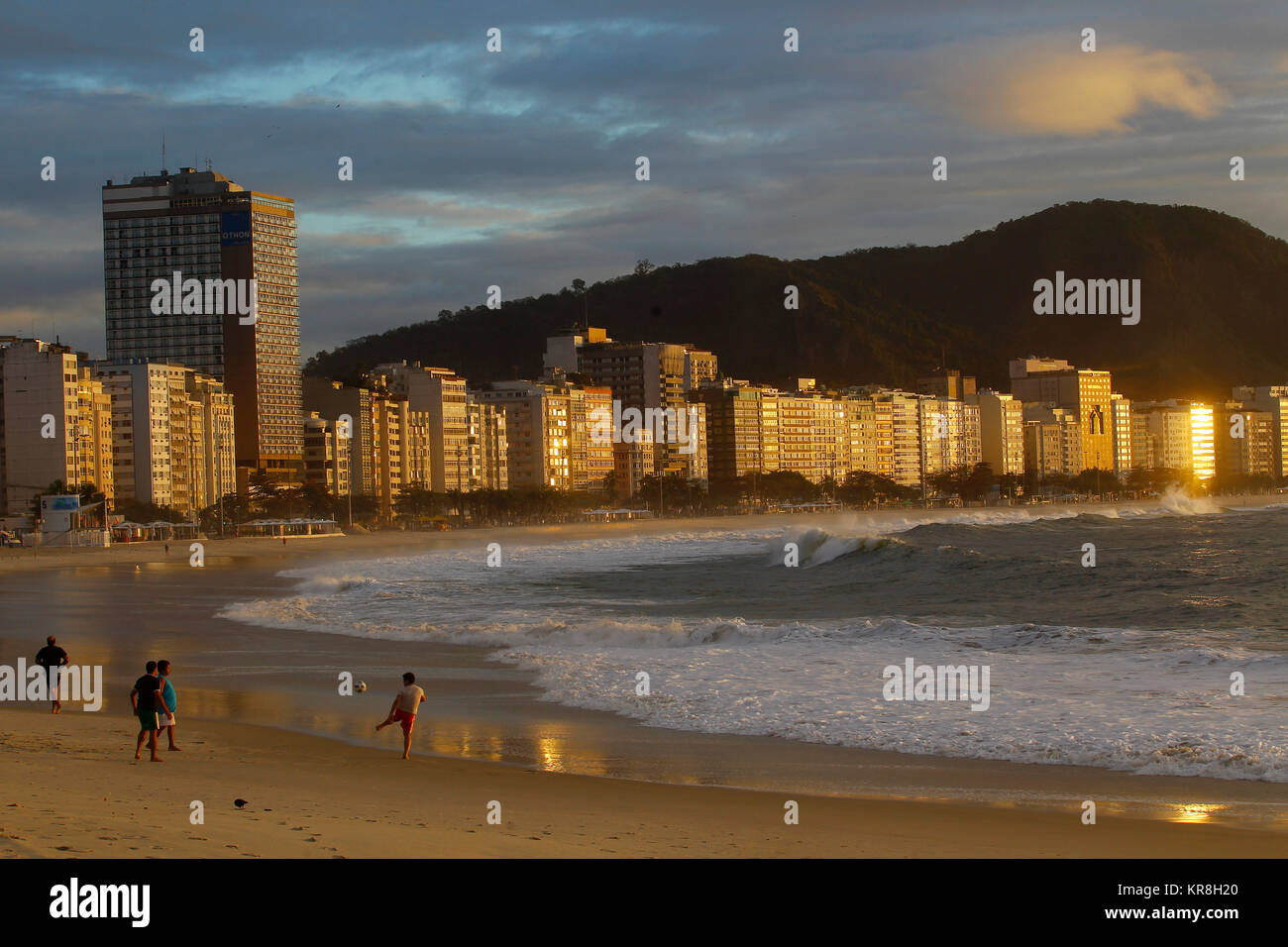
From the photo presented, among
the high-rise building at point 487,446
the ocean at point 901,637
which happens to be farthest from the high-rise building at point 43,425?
the ocean at point 901,637

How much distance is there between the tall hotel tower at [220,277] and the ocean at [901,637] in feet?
305

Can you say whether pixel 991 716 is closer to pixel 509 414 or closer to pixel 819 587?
pixel 819 587

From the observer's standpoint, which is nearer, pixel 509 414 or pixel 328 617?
pixel 328 617

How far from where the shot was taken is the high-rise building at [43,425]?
112m

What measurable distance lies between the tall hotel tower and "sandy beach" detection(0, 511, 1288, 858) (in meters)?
125

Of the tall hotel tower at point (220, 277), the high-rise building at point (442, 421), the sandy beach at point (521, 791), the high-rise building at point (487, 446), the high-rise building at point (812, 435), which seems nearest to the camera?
the sandy beach at point (521, 791)

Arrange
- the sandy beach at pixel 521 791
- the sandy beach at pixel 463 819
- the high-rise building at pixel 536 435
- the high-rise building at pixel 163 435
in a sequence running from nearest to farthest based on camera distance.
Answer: the sandy beach at pixel 463 819 → the sandy beach at pixel 521 791 → the high-rise building at pixel 163 435 → the high-rise building at pixel 536 435

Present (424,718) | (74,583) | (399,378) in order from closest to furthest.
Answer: (424,718) → (74,583) → (399,378)

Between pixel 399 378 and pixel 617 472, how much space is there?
31909 mm

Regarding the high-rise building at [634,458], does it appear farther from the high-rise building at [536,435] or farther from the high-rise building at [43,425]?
the high-rise building at [43,425]

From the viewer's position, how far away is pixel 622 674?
66.4ft

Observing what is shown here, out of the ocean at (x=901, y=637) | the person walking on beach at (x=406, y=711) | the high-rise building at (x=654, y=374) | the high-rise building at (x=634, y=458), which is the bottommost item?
the ocean at (x=901, y=637)

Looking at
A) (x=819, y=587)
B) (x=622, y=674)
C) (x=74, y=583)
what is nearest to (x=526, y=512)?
(x=74, y=583)
